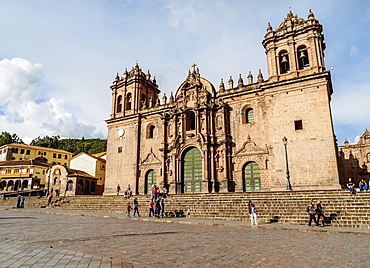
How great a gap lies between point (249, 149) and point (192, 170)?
20.5 feet

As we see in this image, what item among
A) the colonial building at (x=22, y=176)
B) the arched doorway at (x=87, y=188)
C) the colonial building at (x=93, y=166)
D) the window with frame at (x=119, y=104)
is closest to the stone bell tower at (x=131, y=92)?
the window with frame at (x=119, y=104)

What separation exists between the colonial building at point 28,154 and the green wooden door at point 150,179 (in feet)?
146

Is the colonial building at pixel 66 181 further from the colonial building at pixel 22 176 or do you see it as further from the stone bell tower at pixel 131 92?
the colonial building at pixel 22 176

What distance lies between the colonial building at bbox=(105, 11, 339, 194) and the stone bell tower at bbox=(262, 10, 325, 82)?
89mm

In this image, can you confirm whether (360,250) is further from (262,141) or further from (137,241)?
(262,141)

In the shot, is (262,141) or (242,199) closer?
(242,199)

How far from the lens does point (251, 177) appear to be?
24.2 meters

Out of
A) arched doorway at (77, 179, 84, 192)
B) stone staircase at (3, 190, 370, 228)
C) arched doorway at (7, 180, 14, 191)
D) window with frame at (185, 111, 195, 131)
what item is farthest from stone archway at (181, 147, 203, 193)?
arched doorway at (7, 180, 14, 191)

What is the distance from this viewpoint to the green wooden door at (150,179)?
29.1 metres

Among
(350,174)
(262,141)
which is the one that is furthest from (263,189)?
(350,174)

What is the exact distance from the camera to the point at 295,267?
5.55 m

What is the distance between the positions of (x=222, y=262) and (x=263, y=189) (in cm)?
1824

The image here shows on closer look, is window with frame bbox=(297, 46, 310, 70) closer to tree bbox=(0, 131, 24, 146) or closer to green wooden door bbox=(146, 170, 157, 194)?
green wooden door bbox=(146, 170, 157, 194)

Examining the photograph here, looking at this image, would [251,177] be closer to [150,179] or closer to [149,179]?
[150,179]
